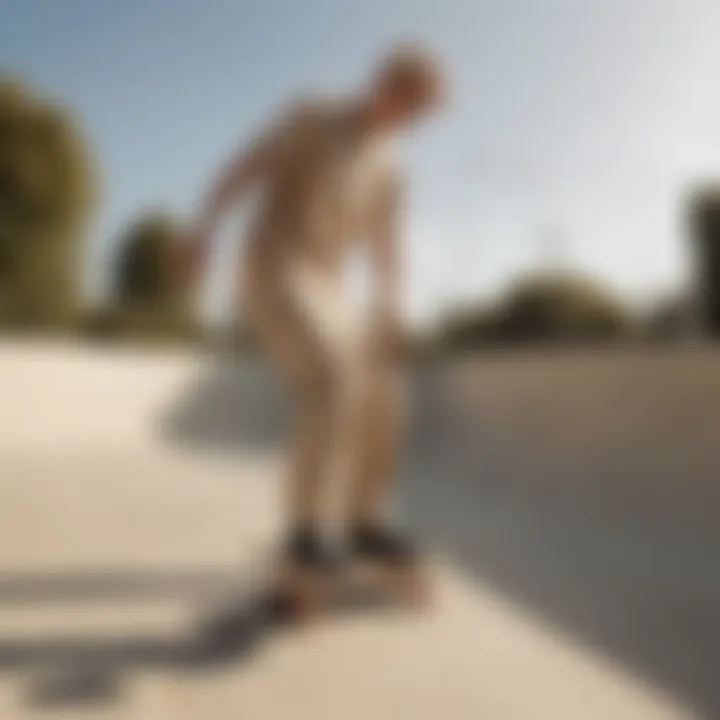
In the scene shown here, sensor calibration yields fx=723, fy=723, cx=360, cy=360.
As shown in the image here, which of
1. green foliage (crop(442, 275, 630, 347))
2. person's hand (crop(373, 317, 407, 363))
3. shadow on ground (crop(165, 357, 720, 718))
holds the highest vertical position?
green foliage (crop(442, 275, 630, 347))

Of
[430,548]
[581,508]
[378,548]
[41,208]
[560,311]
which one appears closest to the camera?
[378,548]

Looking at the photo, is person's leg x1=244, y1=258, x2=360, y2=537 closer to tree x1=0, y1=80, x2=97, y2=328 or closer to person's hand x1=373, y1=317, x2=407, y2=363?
person's hand x1=373, y1=317, x2=407, y2=363

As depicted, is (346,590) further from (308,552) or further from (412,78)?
(412,78)

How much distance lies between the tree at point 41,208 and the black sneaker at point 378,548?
137 centimetres

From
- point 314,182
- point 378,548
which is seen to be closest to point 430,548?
point 378,548

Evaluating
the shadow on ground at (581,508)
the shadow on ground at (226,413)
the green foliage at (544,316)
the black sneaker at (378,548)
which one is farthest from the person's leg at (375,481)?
the green foliage at (544,316)

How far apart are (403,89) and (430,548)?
2.56 ft

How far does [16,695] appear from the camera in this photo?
0.68 meters

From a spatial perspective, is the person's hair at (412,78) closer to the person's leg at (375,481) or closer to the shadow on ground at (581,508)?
the person's leg at (375,481)

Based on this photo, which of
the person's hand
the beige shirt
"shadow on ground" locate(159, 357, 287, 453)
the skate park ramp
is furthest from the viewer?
"shadow on ground" locate(159, 357, 287, 453)

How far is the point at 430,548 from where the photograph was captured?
1.31 metres

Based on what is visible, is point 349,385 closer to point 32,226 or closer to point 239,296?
point 239,296

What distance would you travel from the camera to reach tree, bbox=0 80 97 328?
6.70ft

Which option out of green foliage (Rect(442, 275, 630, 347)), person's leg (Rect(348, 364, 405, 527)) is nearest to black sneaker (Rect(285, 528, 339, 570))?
person's leg (Rect(348, 364, 405, 527))
